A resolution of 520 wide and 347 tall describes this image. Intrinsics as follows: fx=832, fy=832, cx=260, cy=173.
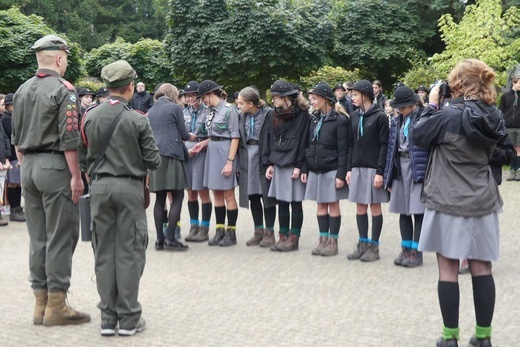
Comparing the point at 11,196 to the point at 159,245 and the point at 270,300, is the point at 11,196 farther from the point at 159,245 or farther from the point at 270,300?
the point at 270,300

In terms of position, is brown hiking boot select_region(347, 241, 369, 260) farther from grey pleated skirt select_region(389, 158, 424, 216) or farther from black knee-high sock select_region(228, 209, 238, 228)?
black knee-high sock select_region(228, 209, 238, 228)

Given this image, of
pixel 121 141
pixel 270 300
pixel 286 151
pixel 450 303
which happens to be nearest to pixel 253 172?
pixel 286 151

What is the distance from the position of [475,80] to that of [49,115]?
332 cm

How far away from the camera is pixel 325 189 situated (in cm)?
991

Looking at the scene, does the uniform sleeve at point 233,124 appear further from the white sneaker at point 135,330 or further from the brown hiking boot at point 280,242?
the white sneaker at point 135,330

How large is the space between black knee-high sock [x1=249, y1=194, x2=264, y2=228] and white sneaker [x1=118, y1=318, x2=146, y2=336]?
4.22 meters

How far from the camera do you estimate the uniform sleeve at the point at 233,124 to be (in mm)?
10594

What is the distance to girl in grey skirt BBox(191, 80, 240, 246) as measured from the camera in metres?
10.6

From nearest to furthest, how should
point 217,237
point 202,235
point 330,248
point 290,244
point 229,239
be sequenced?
point 330,248
point 290,244
point 229,239
point 217,237
point 202,235

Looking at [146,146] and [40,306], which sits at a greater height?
[146,146]

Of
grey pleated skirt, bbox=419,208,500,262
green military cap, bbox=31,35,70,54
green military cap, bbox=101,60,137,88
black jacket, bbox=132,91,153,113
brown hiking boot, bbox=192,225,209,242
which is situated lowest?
brown hiking boot, bbox=192,225,209,242

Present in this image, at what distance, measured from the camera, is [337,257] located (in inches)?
389

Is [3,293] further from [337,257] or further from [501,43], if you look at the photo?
[501,43]

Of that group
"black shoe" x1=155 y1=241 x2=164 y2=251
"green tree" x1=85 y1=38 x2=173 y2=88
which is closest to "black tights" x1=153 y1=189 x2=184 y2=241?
"black shoe" x1=155 y1=241 x2=164 y2=251
